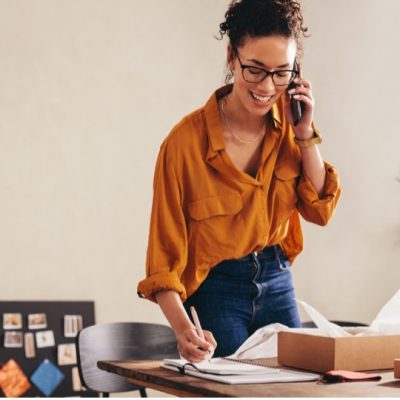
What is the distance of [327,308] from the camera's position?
4.40m

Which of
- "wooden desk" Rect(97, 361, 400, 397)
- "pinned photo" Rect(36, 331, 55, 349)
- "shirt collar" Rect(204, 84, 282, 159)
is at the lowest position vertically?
"pinned photo" Rect(36, 331, 55, 349)

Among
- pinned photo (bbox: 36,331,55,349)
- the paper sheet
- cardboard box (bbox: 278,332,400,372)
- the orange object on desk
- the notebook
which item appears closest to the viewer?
the notebook

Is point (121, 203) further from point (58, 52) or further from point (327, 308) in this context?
point (327, 308)

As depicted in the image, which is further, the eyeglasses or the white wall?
the white wall

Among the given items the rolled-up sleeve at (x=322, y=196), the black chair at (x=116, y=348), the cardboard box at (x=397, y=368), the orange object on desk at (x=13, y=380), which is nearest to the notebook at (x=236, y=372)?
the cardboard box at (x=397, y=368)

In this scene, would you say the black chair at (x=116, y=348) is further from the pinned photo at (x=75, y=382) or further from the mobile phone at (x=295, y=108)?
the mobile phone at (x=295, y=108)

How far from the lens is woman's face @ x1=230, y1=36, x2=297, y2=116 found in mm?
1707

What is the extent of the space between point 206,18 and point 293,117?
257cm

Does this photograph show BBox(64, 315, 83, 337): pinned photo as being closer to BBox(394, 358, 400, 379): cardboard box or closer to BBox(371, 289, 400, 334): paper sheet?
BBox(371, 289, 400, 334): paper sheet

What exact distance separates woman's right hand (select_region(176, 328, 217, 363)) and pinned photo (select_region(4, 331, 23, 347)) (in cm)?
221

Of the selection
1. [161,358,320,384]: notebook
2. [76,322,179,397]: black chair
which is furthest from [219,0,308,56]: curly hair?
[76,322,179,397]: black chair

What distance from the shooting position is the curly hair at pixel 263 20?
1.74 metres

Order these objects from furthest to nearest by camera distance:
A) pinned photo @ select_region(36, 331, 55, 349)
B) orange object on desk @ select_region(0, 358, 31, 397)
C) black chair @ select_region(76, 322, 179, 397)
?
pinned photo @ select_region(36, 331, 55, 349), orange object on desk @ select_region(0, 358, 31, 397), black chair @ select_region(76, 322, 179, 397)

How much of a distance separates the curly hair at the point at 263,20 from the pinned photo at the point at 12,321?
2.13 meters
